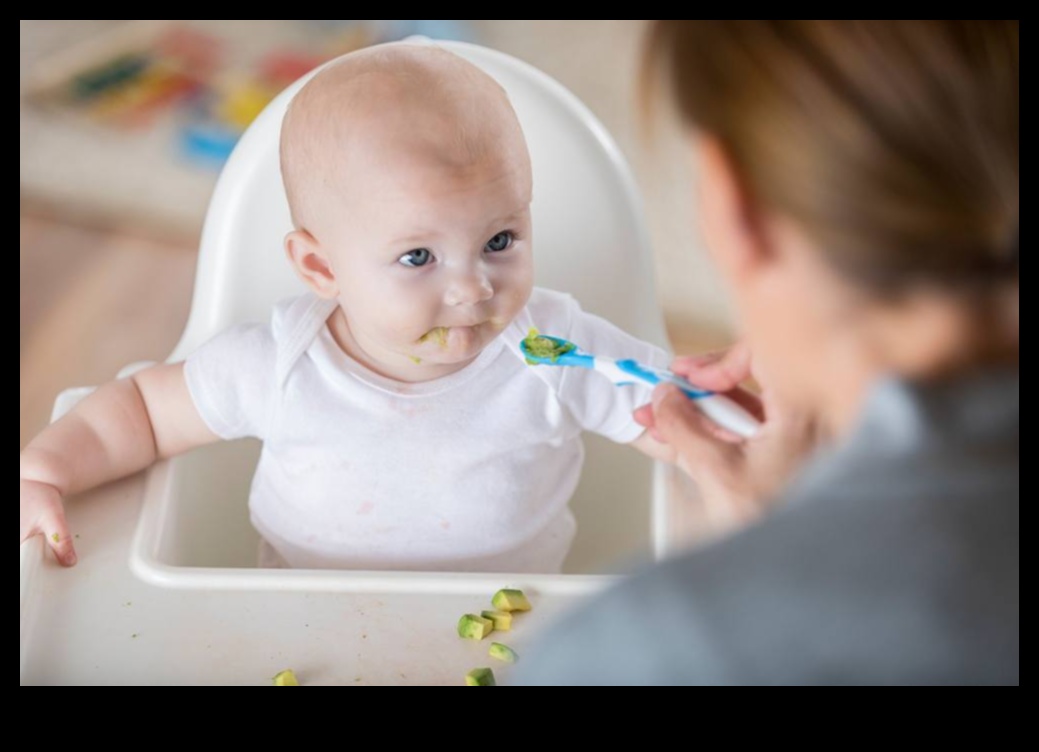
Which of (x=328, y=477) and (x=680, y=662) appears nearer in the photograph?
(x=680, y=662)

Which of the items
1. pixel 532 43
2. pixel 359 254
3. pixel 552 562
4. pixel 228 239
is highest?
pixel 532 43

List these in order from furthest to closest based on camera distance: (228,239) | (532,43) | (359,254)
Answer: (532,43), (228,239), (359,254)

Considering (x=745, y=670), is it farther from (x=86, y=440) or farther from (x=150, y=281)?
(x=150, y=281)

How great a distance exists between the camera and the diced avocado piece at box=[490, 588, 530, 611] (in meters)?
0.87

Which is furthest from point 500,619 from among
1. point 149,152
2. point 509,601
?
point 149,152

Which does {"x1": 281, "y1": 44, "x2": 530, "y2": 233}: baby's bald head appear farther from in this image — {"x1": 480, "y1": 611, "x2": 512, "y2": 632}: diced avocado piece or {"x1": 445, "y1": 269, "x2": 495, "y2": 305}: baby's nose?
{"x1": 480, "y1": 611, "x2": 512, "y2": 632}: diced avocado piece

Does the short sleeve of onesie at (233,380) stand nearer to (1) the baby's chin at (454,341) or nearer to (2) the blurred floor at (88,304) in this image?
(1) the baby's chin at (454,341)

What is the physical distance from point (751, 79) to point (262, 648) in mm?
516

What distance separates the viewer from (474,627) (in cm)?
85

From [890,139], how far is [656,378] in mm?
412

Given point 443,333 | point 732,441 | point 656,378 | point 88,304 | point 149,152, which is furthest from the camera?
point 149,152

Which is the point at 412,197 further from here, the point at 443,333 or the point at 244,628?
the point at 244,628
